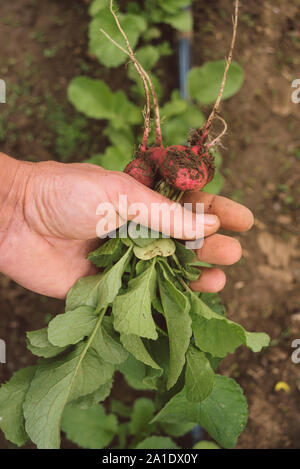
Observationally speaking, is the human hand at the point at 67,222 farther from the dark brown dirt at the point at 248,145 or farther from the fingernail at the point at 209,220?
the dark brown dirt at the point at 248,145

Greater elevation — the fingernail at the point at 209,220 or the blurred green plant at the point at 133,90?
the blurred green plant at the point at 133,90

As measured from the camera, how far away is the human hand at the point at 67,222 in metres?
1.41

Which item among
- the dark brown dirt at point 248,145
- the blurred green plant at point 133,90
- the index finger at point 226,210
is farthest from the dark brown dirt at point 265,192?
the index finger at point 226,210

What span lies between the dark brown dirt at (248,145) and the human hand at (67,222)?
0.71 metres

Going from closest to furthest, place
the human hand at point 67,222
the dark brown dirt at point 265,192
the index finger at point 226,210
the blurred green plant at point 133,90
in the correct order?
the human hand at point 67,222
the index finger at point 226,210
the blurred green plant at point 133,90
the dark brown dirt at point 265,192

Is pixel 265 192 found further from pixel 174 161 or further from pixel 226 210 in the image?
pixel 174 161

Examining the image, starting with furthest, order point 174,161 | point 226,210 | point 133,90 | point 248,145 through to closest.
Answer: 1. point 248,145
2. point 133,90
3. point 226,210
4. point 174,161

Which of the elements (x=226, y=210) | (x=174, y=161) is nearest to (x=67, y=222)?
(x=174, y=161)

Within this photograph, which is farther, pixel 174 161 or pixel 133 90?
pixel 133 90

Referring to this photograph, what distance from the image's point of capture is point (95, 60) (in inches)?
107

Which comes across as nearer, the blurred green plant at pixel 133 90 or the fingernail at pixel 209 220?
the fingernail at pixel 209 220

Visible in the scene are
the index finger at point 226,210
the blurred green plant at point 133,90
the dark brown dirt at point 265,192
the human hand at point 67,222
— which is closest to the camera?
the human hand at point 67,222

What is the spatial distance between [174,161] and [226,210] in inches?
13.9

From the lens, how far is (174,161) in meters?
1.46
